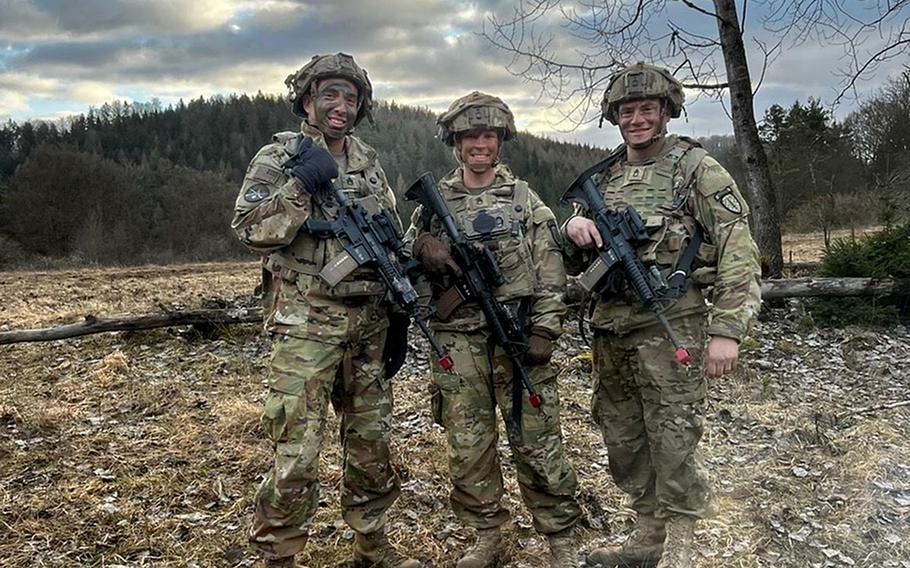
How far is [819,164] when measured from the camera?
2852 cm

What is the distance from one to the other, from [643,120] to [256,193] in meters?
2.20

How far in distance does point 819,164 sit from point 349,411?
1182 inches

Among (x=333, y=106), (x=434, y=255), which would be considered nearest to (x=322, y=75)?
(x=333, y=106)

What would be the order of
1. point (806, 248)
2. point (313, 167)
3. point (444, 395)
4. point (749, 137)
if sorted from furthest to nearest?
point (806, 248) < point (749, 137) < point (444, 395) < point (313, 167)

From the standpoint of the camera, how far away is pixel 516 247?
4.05m

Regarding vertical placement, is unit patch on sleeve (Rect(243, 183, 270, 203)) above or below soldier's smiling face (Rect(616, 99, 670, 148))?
below

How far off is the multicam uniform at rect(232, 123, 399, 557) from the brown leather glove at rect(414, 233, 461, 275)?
0.31 meters

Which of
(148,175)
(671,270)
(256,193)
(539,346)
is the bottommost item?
(539,346)

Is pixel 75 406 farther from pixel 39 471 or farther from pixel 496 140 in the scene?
pixel 496 140

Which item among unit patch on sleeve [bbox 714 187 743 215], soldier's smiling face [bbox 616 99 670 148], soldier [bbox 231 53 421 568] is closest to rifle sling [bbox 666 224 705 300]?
unit patch on sleeve [bbox 714 187 743 215]

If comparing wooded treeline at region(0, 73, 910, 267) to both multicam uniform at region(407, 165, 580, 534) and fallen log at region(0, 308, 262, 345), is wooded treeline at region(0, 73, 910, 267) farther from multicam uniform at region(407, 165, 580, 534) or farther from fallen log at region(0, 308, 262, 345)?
fallen log at region(0, 308, 262, 345)

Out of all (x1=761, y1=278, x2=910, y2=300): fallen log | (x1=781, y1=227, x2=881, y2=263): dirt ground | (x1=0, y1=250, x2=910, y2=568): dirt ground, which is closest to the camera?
(x1=0, y1=250, x2=910, y2=568): dirt ground

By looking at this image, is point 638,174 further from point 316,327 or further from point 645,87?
point 316,327

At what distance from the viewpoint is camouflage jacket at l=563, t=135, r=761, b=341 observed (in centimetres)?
356
